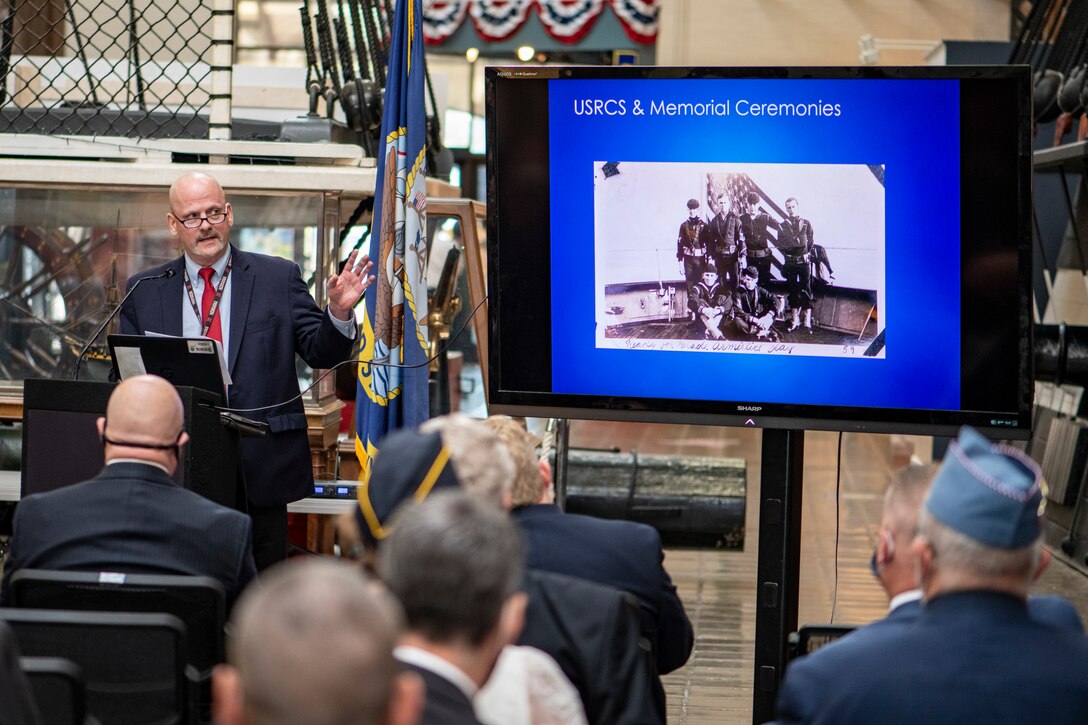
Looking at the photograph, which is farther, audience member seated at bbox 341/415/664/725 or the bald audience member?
audience member seated at bbox 341/415/664/725

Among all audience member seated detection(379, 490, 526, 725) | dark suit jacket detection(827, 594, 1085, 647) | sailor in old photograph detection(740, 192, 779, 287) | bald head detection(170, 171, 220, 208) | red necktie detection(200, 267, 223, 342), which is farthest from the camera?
red necktie detection(200, 267, 223, 342)

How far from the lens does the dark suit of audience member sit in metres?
1.95

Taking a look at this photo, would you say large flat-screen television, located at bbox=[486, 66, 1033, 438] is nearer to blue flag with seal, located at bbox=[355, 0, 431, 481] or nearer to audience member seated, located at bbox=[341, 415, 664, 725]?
blue flag with seal, located at bbox=[355, 0, 431, 481]

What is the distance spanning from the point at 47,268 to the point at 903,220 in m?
3.75

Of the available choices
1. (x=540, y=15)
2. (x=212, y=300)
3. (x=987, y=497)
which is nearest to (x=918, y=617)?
(x=987, y=497)

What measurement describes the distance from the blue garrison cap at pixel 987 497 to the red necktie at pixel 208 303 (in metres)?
2.88

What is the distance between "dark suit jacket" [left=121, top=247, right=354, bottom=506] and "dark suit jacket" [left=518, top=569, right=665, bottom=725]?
2.05 metres

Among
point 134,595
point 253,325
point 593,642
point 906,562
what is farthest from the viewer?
point 253,325

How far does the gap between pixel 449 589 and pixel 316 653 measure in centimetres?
36

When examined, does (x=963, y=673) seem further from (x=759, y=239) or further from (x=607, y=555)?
(x=759, y=239)

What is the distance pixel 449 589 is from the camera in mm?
1604

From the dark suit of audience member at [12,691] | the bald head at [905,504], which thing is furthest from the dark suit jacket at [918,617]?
the dark suit of audience member at [12,691]

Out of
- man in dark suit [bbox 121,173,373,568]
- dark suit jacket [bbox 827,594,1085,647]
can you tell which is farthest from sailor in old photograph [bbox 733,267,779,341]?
dark suit jacket [bbox 827,594,1085,647]

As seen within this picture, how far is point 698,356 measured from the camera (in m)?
3.76
